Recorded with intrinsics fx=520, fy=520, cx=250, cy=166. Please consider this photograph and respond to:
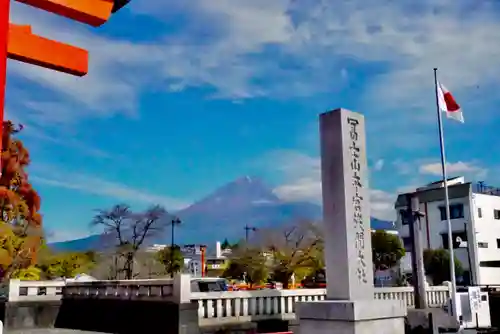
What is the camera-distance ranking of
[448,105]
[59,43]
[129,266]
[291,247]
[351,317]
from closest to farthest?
[59,43] → [351,317] → [448,105] → [291,247] → [129,266]

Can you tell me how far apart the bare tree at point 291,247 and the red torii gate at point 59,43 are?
2045 cm

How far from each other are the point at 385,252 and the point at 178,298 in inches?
1532

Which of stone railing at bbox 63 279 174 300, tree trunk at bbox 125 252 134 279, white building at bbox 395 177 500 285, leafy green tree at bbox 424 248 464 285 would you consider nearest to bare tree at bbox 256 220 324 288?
tree trunk at bbox 125 252 134 279

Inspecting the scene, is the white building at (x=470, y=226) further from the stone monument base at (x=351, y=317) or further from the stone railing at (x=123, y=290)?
the stone monument base at (x=351, y=317)

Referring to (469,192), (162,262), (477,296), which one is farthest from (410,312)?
(469,192)

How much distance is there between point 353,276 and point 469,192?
142 feet

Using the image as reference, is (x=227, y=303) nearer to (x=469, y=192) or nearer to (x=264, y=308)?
(x=264, y=308)

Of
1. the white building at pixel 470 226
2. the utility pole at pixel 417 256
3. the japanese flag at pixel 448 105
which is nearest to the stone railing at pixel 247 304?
the utility pole at pixel 417 256

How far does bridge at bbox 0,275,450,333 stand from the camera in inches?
488

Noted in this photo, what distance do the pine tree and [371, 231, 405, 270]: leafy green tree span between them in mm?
31900

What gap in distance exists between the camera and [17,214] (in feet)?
77.6

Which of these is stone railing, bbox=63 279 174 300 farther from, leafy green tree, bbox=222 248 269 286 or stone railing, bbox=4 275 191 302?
leafy green tree, bbox=222 248 269 286

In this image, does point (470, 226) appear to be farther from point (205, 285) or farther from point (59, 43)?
point (59, 43)

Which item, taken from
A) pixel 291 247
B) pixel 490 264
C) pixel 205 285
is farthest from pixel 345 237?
pixel 490 264
